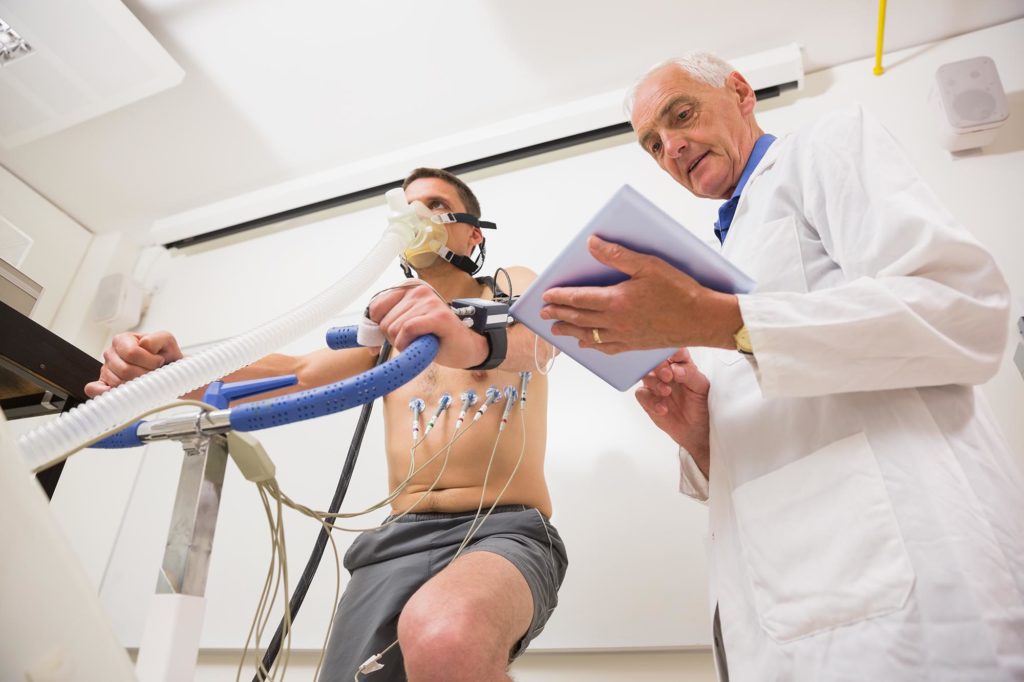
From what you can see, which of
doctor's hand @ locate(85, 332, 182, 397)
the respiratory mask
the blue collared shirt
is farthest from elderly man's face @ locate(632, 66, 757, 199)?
doctor's hand @ locate(85, 332, 182, 397)

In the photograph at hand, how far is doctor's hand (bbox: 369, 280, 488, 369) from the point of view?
88cm

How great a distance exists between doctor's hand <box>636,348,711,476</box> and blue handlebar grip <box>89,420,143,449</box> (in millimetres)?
832

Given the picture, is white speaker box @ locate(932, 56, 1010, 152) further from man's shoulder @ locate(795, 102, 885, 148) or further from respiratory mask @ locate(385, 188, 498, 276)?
respiratory mask @ locate(385, 188, 498, 276)

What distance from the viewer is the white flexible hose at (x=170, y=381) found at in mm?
595

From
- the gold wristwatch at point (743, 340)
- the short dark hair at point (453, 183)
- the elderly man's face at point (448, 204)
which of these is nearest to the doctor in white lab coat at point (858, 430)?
the gold wristwatch at point (743, 340)

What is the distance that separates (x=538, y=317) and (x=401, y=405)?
2.38 feet

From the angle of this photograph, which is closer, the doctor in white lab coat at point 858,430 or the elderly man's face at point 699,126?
the doctor in white lab coat at point 858,430

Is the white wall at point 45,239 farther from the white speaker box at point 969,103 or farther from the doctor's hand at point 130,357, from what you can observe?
the white speaker box at point 969,103

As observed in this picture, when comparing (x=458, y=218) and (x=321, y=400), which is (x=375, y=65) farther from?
(x=321, y=400)

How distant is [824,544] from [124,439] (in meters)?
0.92

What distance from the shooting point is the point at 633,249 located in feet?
2.60

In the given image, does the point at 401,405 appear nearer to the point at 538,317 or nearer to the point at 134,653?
the point at 538,317

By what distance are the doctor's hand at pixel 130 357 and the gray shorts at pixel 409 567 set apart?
24.5 inches

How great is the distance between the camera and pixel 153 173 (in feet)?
9.16
